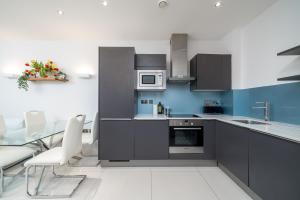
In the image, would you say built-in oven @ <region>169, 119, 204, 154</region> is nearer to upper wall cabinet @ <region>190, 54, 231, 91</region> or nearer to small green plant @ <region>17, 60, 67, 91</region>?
upper wall cabinet @ <region>190, 54, 231, 91</region>

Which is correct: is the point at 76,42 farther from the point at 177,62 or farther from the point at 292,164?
the point at 292,164

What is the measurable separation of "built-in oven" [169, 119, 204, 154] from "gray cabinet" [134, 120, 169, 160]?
0.34 ft

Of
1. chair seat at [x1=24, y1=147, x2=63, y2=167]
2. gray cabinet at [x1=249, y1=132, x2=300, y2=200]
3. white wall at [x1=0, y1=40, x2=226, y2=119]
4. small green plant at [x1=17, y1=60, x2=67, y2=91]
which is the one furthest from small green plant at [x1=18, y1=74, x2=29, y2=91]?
gray cabinet at [x1=249, y1=132, x2=300, y2=200]

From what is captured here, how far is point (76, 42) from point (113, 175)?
108 inches

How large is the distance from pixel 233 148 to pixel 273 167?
67 cm

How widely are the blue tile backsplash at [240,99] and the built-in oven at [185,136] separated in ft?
2.22

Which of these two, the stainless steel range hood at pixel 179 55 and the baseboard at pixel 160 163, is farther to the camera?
the stainless steel range hood at pixel 179 55

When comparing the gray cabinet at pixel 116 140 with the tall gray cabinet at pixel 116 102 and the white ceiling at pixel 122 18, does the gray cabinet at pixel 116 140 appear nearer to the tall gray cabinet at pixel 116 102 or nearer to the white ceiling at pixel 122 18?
the tall gray cabinet at pixel 116 102

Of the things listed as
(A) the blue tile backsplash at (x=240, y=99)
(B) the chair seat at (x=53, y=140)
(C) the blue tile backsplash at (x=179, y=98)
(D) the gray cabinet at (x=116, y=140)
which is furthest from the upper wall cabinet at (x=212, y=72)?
(B) the chair seat at (x=53, y=140)

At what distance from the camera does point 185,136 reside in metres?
2.73

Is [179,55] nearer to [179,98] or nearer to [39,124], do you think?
[179,98]

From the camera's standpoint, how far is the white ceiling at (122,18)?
217 centimetres

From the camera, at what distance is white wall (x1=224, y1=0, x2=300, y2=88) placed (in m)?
1.95

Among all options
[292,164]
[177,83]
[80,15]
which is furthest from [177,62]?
[292,164]
